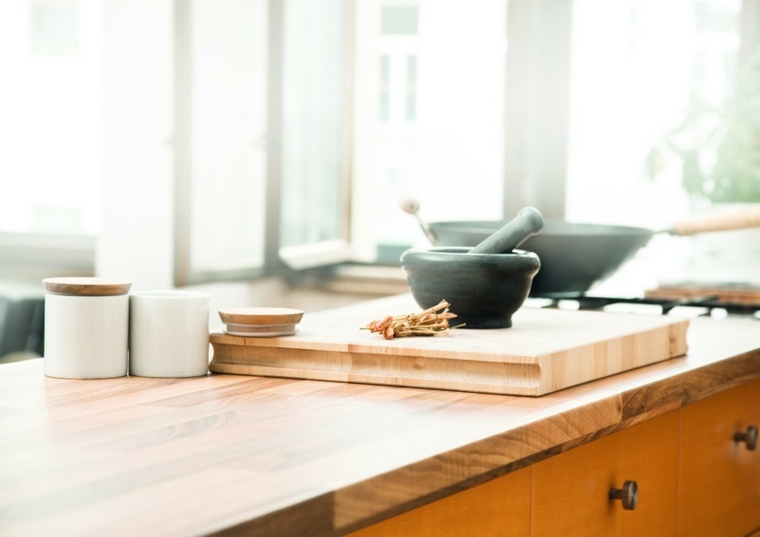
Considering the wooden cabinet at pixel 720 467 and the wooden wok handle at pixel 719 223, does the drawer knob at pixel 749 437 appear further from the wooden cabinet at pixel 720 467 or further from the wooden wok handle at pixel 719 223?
the wooden wok handle at pixel 719 223

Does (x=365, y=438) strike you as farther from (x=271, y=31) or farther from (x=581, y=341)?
(x=271, y=31)

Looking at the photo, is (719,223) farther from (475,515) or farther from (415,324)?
(475,515)

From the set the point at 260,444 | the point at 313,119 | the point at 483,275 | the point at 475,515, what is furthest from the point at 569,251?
the point at 313,119

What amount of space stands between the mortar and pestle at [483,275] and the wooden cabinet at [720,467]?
27 centimetres

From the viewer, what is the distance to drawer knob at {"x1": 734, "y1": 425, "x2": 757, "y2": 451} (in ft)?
5.05

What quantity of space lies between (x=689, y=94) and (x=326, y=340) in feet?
11.1

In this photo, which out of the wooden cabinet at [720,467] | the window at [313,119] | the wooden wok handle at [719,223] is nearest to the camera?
the wooden cabinet at [720,467]

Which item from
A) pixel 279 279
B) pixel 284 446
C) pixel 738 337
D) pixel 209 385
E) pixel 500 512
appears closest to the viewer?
pixel 284 446

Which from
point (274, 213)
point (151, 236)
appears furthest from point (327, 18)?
point (151, 236)

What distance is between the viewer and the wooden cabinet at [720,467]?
1.37 metres

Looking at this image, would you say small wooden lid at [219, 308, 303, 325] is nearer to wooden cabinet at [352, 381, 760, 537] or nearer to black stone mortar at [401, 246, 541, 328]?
black stone mortar at [401, 246, 541, 328]

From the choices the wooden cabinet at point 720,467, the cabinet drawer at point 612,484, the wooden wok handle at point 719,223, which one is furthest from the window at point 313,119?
the cabinet drawer at point 612,484

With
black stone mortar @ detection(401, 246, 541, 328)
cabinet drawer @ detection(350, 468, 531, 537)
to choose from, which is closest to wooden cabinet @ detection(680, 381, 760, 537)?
black stone mortar @ detection(401, 246, 541, 328)

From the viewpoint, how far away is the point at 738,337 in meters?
1.62
